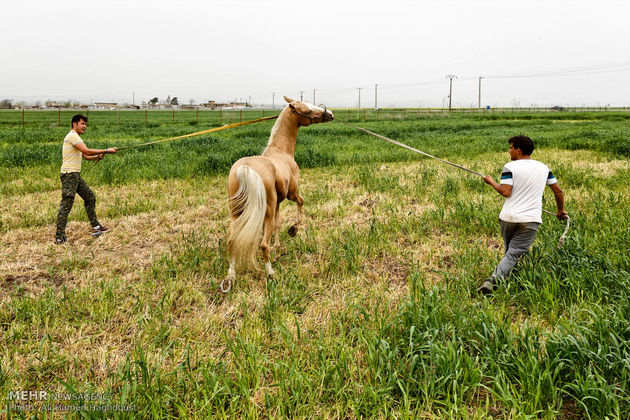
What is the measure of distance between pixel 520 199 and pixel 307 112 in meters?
3.14

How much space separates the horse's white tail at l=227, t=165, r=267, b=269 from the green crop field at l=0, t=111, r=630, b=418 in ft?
1.45

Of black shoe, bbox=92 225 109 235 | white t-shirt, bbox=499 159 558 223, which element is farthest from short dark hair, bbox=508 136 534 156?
black shoe, bbox=92 225 109 235

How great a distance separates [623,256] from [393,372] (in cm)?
301

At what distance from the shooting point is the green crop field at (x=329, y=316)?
7.13ft

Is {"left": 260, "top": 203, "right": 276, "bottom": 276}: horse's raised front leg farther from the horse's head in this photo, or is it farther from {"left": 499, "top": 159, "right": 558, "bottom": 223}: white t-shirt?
{"left": 499, "top": 159, "right": 558, "bottom": 223}: white t-shirt

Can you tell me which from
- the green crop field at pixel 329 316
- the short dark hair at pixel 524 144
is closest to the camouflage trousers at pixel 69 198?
the green crop field at pixel 329 316

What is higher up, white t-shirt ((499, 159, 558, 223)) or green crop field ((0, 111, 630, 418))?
white t-shirt ((499, 159, 558, 223))

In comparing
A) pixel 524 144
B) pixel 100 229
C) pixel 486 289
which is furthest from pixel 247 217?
pixel 100 229

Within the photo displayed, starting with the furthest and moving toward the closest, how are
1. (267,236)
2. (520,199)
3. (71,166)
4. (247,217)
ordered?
(71,166)
(267,236)
(247,217)
(520,199)

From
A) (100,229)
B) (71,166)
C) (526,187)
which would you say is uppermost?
(71,166)

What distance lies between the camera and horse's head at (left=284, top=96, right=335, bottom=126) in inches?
202

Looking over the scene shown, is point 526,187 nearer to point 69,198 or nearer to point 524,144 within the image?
point 524,144

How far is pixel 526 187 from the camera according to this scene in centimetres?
347

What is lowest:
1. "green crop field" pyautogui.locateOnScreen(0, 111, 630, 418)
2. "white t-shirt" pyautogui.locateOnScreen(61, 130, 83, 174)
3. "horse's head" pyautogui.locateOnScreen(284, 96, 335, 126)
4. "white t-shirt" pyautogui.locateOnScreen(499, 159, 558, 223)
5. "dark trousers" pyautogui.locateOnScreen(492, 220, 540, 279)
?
"green crop field" pyautogui.locateOnScreen(0, 111, 630, 418)
